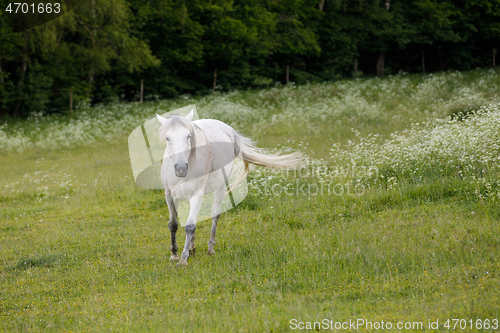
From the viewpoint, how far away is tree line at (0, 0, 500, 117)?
26922 millimetres

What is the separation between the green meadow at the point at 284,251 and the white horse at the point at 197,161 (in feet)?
2.24

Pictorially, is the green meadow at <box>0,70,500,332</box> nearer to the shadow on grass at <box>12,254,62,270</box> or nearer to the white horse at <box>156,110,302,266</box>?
the shadow on grass at <box>12,254,62,270</box>

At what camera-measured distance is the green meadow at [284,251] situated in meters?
4.40

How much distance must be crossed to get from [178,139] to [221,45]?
31.8m

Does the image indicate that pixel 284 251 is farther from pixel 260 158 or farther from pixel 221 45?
pixel 221 45

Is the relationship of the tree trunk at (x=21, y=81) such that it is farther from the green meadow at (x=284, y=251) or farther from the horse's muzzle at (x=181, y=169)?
the horse's muzzle at (x=181, y=169)

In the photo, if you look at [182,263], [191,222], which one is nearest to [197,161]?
[191,222]

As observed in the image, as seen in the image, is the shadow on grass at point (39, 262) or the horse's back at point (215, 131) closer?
the shadow on grass at point (39, 262)

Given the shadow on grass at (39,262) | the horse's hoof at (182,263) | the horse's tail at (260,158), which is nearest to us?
the horse's hoof at (182,263)

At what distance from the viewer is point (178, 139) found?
5508 mm

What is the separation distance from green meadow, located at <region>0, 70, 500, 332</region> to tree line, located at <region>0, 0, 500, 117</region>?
51.8 ft

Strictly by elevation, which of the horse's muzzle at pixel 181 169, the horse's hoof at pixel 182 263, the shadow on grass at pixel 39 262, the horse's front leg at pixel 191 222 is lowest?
the shadow on grass at pixel 39 262

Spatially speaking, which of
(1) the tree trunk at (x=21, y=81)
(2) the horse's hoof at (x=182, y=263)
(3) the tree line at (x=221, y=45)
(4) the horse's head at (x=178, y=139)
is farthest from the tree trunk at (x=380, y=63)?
(2) the horse's hoof at (x=182, y=263)

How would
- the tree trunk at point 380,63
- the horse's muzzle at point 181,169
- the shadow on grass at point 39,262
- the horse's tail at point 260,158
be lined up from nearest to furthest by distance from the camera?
the horse's muzzle at point 181,169 → the shadow on grass at point 39,262 → the horse's tail at point 260,158 → the tree trunk at point 380,63
